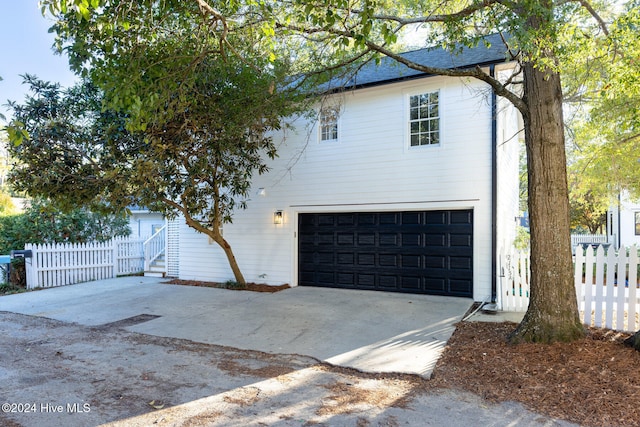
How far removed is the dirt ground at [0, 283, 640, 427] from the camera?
3.37 meters

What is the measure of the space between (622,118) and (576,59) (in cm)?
428

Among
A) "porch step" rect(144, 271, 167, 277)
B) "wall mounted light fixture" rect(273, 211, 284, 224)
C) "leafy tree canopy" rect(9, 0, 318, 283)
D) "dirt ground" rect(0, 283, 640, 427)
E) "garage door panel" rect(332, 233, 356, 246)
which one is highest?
"leafy tree canopy" rect(9, 0, 318, 283)

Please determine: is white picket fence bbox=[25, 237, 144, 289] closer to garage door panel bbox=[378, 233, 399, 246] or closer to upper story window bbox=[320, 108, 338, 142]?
upper story window bbox=[320, 108, 338, 142]

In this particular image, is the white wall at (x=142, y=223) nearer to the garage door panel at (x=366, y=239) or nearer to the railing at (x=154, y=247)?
the railing at (x=154, y=247)

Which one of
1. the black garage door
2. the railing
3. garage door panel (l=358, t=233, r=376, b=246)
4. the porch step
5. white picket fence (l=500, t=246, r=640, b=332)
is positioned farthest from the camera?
the railing

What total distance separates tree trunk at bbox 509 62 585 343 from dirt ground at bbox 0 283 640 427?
26 centimetres

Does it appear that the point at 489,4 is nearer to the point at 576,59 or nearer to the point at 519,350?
the point at 576,59

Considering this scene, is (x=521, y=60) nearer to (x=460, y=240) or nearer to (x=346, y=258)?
(x=460, y=240)

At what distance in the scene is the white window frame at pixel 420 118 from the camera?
8.61 m

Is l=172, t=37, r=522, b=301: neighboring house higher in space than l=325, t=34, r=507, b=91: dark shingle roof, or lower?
lower

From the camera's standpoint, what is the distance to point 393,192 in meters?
9.00

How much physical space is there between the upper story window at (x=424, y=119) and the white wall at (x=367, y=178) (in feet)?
0.50

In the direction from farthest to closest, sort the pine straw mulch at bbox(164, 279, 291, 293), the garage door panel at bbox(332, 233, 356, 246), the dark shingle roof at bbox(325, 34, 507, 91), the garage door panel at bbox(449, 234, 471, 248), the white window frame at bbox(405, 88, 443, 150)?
the pine straw mulch at bbox(164, 279, 291, 293), the garage door panel at bbox(332, 233, 356, 246), the white window frame at bbox(405, 88, 443, 150), the garage door panel at bbox(449, 234, 471, 248), the dark shingle roof at bbox(325, 34, 507, 91)

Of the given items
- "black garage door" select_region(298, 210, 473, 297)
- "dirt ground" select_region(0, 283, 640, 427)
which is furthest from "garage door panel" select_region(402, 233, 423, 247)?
"dirt ground" select_region(0, 283, 640, 427)
